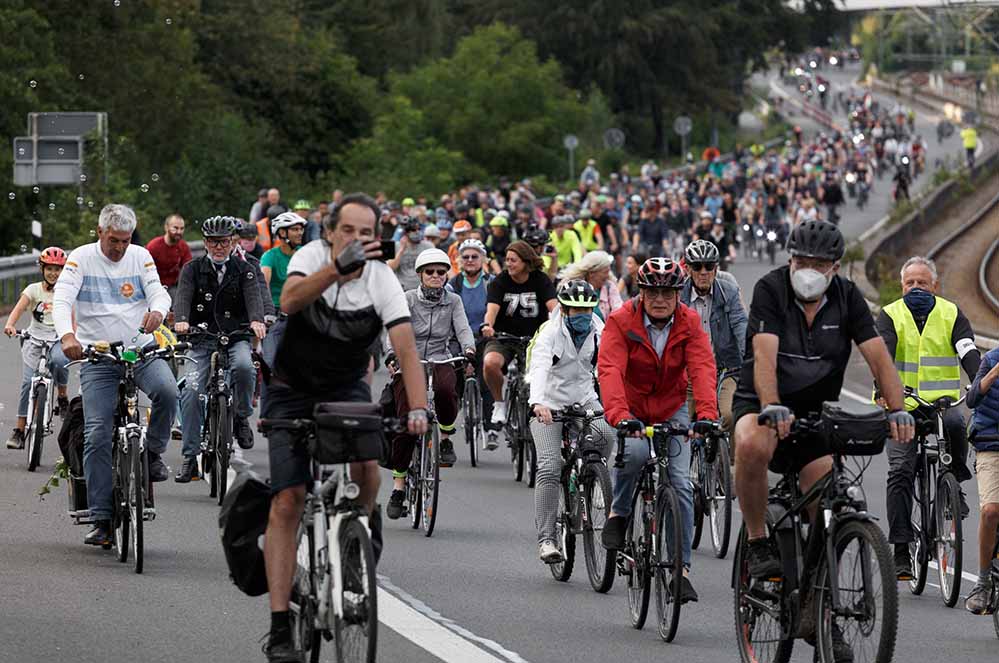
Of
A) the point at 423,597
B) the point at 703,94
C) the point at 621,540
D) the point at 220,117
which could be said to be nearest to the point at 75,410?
the point at 423,597

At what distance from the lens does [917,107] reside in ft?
513

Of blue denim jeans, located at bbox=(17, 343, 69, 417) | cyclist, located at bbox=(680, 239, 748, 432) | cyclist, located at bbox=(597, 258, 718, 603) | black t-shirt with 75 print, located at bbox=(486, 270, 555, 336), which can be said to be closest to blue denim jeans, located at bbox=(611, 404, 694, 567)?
cyclist, located at bbox=(597, 258, 718, 603)

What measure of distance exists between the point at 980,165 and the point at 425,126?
22.4 metres

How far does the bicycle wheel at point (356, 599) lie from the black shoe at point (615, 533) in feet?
9.47

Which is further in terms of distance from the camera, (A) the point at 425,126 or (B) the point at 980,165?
(B) the point at 980,165

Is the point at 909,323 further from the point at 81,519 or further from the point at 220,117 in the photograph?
the point at 220,117

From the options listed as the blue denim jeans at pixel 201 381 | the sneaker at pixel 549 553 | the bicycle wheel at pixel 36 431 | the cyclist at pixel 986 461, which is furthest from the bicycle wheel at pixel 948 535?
the bicycle wheel at pixel 36 431

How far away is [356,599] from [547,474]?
13.6 feet

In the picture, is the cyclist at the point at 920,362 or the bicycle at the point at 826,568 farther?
the cyclist at the point at 920,362

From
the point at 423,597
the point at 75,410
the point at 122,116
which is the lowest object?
the point at 423,597

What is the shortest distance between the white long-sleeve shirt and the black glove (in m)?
3.99

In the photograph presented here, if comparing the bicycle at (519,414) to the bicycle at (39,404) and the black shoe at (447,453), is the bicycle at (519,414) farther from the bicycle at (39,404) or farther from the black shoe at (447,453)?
the bicycle at (39,404)

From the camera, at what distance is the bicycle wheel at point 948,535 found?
11727mm

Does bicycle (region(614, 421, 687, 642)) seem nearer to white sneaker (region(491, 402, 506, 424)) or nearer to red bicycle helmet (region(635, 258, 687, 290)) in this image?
red bicycle helmet (region(635, 258, 687, 290))
